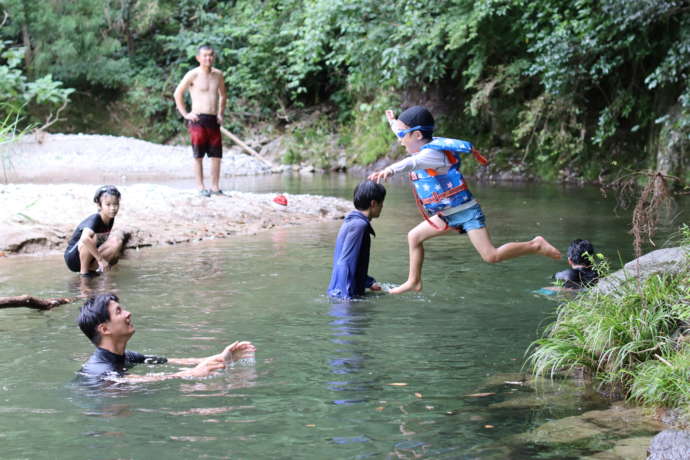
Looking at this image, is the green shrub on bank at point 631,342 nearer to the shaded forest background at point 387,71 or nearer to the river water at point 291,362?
the river water at point 291,362

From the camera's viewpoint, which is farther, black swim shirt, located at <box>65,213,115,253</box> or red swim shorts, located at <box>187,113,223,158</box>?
red swim shorts, located at <box>187,113,223,158</box>

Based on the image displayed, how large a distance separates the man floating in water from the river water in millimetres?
100

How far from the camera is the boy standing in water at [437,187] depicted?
22.0ft

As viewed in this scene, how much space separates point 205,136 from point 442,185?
7.18m

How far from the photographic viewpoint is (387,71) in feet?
65.9

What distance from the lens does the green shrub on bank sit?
4660mm

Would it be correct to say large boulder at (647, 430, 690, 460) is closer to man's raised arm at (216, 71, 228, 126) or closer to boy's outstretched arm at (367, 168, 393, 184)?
boy's outstretched arm at (367, 168, 393, 184)

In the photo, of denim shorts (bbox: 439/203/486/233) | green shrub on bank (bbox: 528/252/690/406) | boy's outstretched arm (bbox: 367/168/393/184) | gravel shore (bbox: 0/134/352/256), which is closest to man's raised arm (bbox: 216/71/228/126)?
gravel shore (bbox: 0/134/352/256)

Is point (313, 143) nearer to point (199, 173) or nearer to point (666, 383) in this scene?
point (199, 173)

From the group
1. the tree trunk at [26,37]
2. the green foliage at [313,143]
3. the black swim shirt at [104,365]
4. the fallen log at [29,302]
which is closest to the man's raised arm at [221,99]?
the fallen log at [29,302]

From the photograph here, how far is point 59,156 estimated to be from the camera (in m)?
23.8

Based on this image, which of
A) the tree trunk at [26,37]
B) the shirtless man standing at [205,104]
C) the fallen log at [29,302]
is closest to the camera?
the fallen log at [29,302]

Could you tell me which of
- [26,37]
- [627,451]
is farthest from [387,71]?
[627,451]

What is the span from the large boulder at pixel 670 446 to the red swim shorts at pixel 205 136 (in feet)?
33.8
